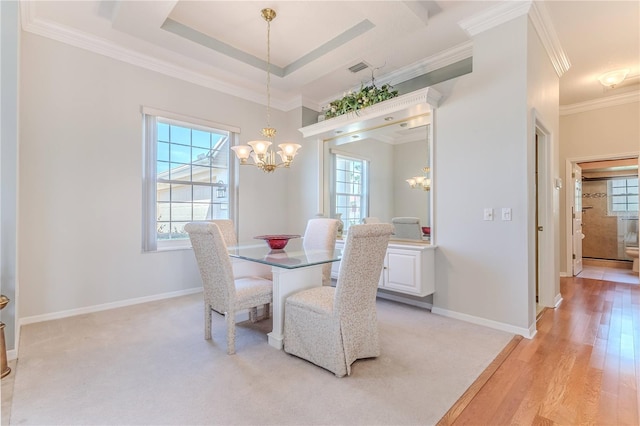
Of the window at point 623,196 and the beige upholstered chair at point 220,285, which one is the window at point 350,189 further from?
the window at point 623,196

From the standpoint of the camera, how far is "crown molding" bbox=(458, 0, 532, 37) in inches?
106

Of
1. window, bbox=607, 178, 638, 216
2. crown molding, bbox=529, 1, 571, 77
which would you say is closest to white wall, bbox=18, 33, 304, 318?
crown molding, bbox=529, 1, 571, 77

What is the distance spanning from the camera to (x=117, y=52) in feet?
11.3

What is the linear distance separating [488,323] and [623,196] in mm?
6502

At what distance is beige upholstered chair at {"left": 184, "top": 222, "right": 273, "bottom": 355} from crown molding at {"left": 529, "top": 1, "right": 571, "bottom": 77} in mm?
3396

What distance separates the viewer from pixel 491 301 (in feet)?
9.55

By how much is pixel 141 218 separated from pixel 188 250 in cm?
70

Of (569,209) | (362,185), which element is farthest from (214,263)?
(569,209)

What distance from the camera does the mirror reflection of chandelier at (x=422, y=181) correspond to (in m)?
3.47

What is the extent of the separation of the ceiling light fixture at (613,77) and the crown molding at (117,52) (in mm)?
4699

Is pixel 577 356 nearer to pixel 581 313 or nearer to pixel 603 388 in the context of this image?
pixel 603 388

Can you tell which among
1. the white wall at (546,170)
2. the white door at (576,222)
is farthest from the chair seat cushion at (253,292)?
the white door at (576,222)

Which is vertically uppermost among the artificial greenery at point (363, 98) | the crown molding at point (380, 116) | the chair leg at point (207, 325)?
the artificial greenery at point (363, 98)

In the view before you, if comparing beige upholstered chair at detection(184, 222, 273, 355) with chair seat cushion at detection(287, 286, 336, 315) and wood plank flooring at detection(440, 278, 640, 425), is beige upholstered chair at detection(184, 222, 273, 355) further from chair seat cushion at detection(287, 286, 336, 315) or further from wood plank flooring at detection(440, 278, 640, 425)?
wood plank flooring at detection(440, 278, 640, 425)
